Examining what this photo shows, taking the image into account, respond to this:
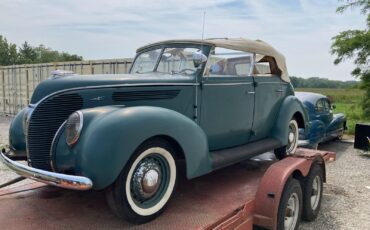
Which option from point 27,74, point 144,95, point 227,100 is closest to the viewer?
point 144,95

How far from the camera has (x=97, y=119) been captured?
2736 millimetres

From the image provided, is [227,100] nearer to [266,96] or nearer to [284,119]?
[266,96]

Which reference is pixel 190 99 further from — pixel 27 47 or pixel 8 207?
pixel 27 47

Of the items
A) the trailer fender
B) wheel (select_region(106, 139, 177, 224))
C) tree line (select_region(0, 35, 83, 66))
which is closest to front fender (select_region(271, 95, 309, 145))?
the trailer fender

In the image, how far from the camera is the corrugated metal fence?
12.1m

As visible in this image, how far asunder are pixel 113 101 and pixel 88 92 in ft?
0.76

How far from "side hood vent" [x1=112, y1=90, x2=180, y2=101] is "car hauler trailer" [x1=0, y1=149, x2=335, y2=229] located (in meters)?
1.00

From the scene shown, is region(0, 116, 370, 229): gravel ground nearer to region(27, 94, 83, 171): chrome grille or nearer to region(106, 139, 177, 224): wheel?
region(106, 139, 177, 224): wheel

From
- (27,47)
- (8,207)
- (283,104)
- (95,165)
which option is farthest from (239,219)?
Result: (27,47)

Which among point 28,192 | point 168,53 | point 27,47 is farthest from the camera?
point 27,47

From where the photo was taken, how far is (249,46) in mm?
4617

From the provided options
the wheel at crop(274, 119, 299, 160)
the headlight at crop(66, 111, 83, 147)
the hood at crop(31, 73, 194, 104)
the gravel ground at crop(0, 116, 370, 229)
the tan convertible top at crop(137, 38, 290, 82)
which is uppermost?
the tan convertible top at crop(137, 38, 290, 82)

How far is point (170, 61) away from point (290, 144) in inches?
95.7

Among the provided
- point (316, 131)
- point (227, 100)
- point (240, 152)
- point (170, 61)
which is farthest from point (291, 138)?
point (316, 131)
